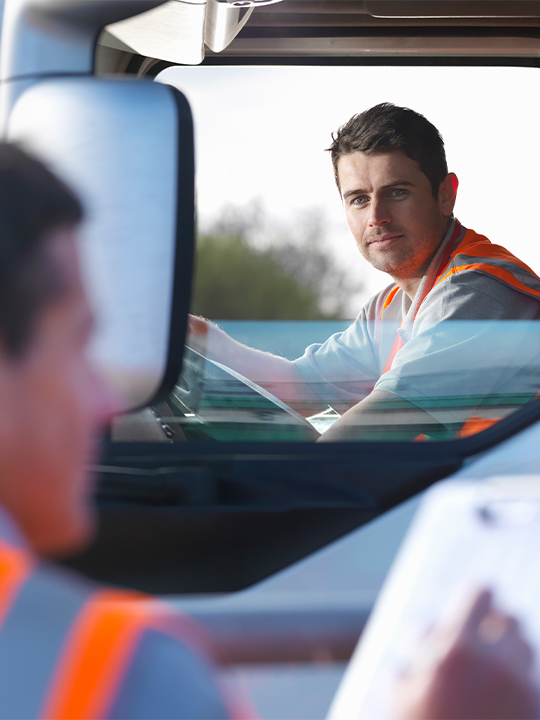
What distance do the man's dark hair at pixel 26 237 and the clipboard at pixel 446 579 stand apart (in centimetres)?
55

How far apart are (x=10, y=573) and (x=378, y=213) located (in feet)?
4.93

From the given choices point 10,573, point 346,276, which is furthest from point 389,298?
point 10,573

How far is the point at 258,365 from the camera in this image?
5.18ft

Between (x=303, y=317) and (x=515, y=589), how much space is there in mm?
856

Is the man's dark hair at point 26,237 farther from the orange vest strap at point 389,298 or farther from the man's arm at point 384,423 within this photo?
the orange vest strap at point 389,298

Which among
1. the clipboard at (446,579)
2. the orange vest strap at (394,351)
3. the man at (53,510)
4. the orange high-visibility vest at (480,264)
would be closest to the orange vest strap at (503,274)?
the orange high-visibility vest at (480,264)

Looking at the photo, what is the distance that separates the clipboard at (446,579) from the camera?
0.84 m

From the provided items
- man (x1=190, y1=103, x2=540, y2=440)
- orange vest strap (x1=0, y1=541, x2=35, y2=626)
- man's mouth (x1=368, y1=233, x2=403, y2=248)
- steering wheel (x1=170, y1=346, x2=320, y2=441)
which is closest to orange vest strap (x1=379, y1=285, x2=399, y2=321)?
man (x1=190, y1=103, x2=540, y2=440)

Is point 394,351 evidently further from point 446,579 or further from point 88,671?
point 88,671

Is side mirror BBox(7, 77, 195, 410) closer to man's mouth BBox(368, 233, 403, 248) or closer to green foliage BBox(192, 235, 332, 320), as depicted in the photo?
green foliage BBox(192, 235, 332, 320)

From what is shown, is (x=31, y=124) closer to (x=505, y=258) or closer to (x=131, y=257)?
(x=131, y=257)

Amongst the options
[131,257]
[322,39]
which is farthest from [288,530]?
[322,39]

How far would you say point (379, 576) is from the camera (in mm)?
932

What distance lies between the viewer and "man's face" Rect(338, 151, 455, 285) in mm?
1787
